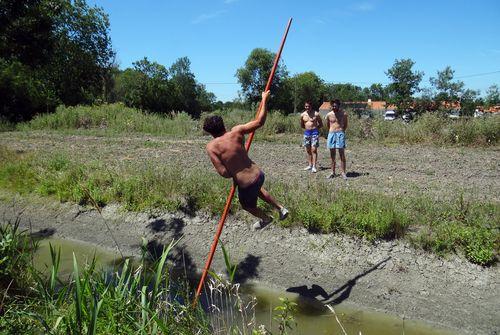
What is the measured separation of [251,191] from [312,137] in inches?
186

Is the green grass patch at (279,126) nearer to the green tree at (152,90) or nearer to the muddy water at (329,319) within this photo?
the muddy water at (329,319)

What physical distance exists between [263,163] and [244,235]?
13.8ft

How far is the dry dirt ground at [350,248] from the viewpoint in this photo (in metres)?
4.67

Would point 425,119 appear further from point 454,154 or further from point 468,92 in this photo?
point 468,92

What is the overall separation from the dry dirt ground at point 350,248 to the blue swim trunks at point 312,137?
0.65 m

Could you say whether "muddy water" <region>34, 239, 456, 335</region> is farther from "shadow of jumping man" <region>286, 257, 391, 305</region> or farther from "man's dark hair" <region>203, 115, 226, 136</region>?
"man's dark hair" <region>203, 115, 226, 136</region>

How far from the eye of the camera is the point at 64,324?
2.99 metres

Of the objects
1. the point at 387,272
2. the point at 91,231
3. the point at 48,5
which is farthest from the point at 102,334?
the point at 48,5

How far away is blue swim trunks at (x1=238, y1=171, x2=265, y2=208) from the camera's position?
4441mm

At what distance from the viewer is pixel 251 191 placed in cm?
448

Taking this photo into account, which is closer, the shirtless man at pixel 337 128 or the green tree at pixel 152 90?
the shirtless man at pixel 337 128

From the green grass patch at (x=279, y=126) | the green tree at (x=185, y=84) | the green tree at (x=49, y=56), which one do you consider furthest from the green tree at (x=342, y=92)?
the green grass patch at (x=279, y=126)

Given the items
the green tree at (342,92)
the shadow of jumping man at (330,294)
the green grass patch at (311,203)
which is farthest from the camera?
the green tree at (342,92)

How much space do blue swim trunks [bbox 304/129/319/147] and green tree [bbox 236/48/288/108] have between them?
40662 mm
